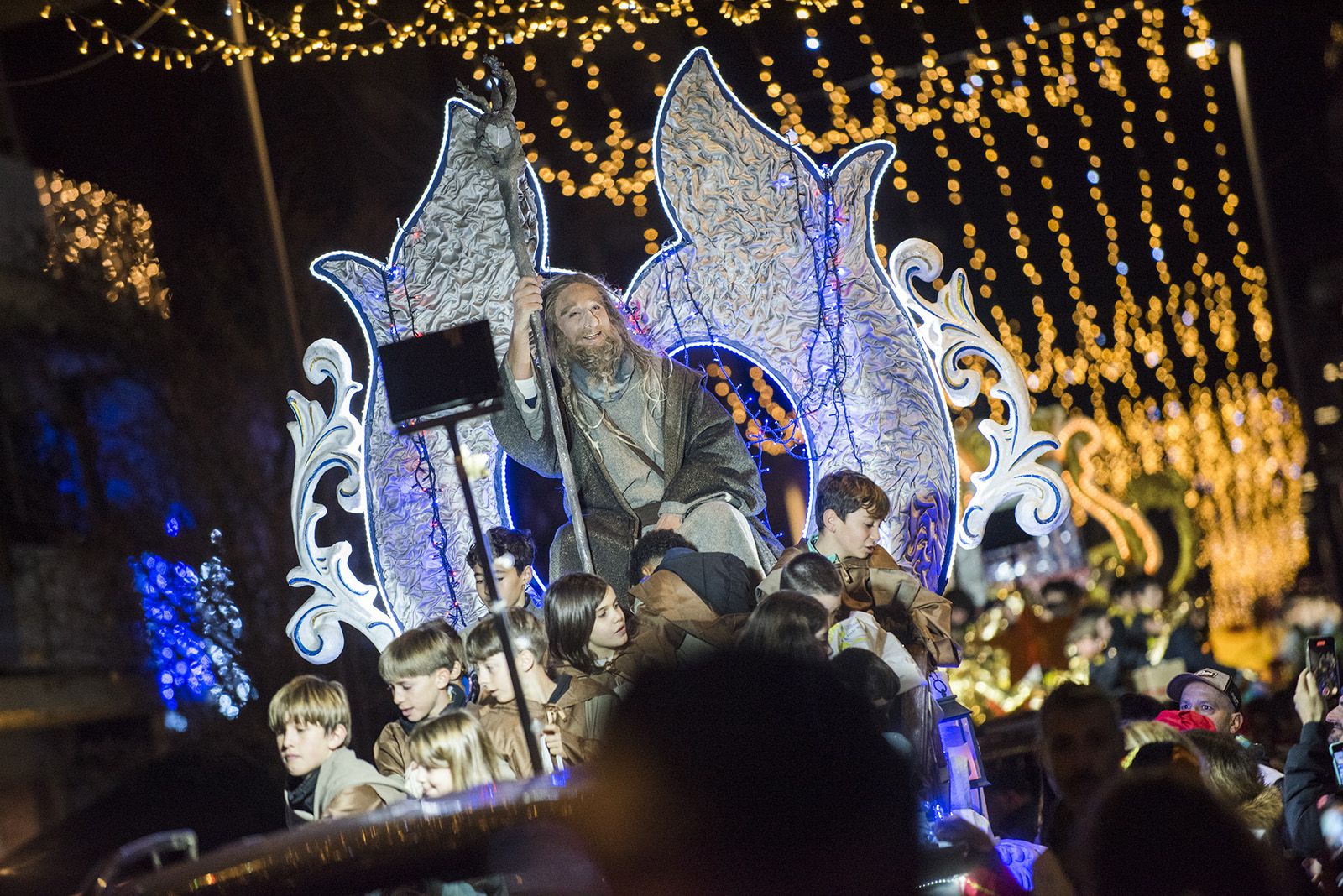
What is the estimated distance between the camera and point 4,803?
1279cm

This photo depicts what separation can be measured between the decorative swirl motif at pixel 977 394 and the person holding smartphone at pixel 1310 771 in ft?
4.89

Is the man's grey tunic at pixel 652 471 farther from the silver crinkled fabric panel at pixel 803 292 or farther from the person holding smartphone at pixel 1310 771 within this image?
the person holding smartphone at pixel 1310 771

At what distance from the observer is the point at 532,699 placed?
20.2 ft

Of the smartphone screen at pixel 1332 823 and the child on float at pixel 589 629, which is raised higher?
the child on float at pixel 589 629

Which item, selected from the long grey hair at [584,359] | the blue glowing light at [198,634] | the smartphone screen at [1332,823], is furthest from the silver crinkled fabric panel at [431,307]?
the blue glowing light at [198,634]

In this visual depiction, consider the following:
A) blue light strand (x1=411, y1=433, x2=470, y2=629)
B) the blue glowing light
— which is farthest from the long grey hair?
the blue glowing light

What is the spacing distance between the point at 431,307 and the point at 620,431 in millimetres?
1045

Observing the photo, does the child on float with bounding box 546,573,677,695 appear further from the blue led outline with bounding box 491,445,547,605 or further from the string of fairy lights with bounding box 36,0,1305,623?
the string of fairy lights with bounding box 36,0,1305,623

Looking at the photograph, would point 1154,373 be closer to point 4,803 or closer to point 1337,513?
point 1337,513

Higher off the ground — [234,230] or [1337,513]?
[234,230]

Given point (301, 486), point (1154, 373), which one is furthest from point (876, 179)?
point (1154, 373)

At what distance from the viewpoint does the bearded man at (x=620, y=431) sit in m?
6.48

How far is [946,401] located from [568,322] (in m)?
1.63

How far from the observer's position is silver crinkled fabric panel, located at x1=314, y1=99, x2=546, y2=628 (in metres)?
6.82
